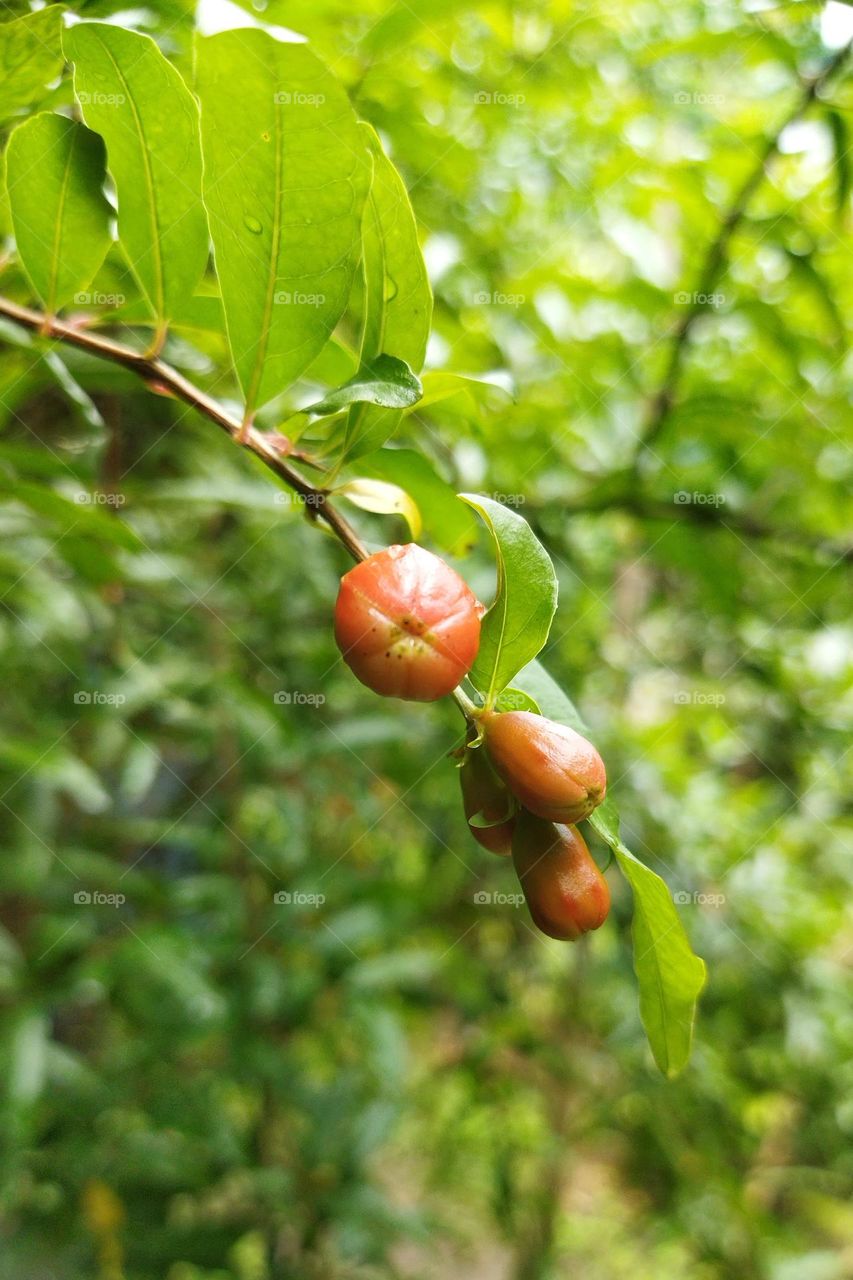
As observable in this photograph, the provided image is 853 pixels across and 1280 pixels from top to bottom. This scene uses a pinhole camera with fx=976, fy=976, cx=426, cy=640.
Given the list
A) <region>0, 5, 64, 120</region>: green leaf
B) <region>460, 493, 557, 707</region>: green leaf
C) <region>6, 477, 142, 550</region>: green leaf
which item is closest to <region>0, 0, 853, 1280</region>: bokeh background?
<region>6, 477, 142, 550</region>: green leaf

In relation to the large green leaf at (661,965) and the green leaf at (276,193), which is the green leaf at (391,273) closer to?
the green leaf at (276,193)

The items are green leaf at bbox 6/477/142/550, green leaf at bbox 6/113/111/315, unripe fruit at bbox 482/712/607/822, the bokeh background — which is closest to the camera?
unripe fruit at bbox 482/712/607/822

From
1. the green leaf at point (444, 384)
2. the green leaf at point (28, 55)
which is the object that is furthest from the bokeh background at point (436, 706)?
the green leaf at point (444, 384)

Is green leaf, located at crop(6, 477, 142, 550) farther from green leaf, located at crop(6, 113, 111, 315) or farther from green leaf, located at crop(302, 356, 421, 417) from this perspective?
green leaf, located at crop(302, 356, 421, 417)

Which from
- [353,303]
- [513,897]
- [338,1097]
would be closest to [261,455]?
[353,303]

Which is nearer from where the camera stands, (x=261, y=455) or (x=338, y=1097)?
(x=261, y=455)

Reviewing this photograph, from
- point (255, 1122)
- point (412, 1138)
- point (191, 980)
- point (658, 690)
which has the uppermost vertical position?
point (191, 980)

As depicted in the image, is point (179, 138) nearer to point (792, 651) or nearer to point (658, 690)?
point (792, 651)
